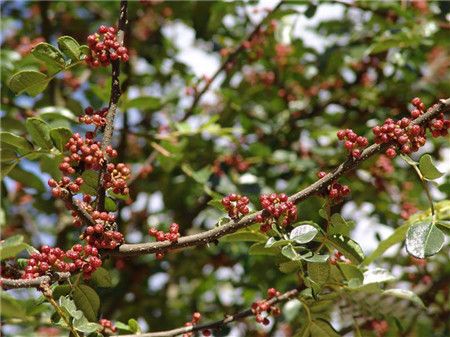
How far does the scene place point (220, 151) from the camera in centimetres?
308

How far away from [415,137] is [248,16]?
2.18 meters

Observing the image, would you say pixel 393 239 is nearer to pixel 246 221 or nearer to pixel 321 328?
pixel 321 328

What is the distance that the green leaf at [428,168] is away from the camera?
1453mm

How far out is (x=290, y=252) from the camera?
1.40 m

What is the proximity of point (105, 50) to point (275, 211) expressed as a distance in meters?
0.68

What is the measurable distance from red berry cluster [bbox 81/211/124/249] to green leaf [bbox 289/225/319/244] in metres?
0.46

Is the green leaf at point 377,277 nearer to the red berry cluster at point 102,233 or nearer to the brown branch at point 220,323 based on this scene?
the brown branch at point 220,323

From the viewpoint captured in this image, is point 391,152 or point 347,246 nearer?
point 391,152

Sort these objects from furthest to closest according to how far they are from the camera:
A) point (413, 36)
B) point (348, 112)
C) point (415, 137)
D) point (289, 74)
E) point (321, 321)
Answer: point (289, 74) < point (348, 112) < point (413, 36) < point (321, 321) < point (415, 137)

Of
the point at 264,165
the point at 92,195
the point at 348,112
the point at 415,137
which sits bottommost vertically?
the point at 415,137

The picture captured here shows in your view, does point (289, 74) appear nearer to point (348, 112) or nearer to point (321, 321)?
point (348, 112)

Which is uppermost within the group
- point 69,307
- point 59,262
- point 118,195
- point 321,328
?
point 118,195

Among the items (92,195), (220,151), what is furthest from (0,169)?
(220,151)

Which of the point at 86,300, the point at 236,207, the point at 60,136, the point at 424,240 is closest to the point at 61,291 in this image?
the point at 86,300
